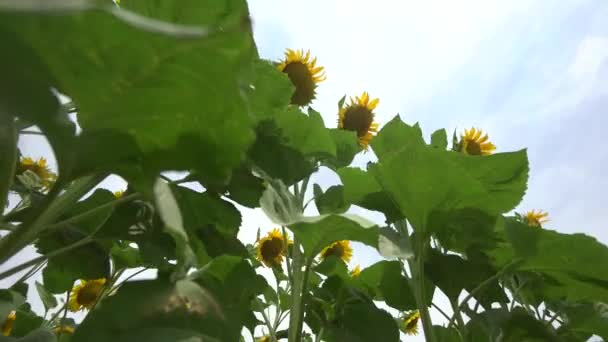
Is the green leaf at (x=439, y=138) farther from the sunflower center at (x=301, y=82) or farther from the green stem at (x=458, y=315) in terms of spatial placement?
the sunflower center at (x=301, y=82)

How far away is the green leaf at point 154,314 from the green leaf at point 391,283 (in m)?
0.69

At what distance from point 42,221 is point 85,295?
149cm

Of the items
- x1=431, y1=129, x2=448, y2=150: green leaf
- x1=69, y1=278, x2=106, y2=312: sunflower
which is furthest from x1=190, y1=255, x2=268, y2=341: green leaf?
x1=69, y1=278, x2=106, y2=312: sunflower

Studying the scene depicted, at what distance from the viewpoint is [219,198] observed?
89 cm

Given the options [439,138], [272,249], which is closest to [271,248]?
[272,249]

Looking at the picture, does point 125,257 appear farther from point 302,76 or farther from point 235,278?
point 302,76

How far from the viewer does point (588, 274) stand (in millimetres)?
899

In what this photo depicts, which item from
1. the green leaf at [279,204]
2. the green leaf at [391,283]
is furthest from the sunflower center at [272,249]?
the green leaf at [279,204]

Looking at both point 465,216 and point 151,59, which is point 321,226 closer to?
point 465,216

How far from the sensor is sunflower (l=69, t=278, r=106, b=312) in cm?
190

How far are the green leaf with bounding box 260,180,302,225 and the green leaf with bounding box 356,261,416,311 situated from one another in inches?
12.0

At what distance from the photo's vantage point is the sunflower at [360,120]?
1.80 m

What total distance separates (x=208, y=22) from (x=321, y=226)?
305 mm

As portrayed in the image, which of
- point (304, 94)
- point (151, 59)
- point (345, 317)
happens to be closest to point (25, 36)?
point (151, 59)
